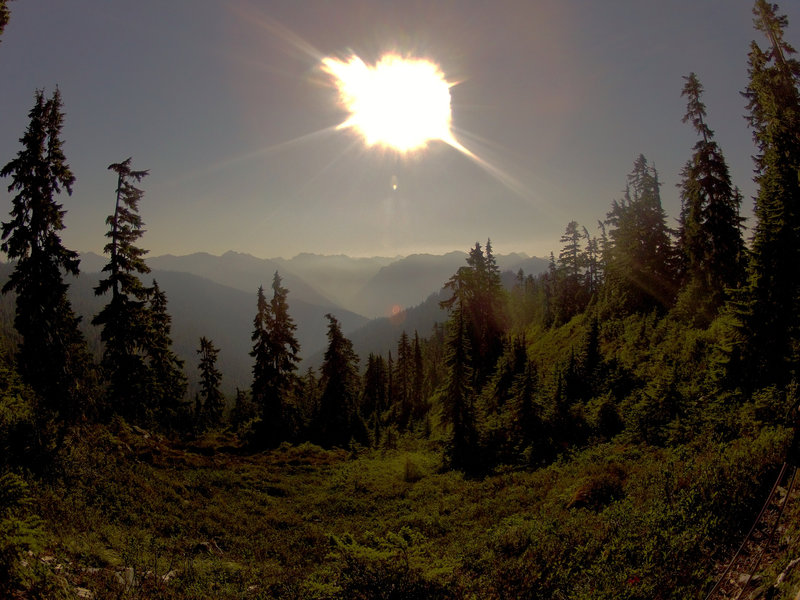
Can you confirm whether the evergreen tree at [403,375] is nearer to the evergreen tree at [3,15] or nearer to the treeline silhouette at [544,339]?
the treeline silhouette at [544,339]

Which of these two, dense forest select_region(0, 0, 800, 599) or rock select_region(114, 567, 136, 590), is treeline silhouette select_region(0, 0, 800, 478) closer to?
dense forest select_region(0, 0, 800, 599)

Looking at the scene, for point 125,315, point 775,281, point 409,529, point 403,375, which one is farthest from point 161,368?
point 403,375

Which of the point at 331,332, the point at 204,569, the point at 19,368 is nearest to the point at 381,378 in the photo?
the point at 331,332

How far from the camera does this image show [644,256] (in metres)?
38.9

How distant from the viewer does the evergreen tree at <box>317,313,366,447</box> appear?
3841cm

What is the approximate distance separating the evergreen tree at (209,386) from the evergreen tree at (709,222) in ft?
158

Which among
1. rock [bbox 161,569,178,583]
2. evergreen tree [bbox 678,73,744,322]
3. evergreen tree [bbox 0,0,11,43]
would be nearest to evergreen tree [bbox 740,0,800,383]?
evergreen tree [bbox 678,73,744,322]

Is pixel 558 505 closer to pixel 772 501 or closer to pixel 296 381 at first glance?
pixel 772 501

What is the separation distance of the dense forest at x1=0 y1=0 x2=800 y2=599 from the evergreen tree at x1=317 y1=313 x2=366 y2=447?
5.27ft

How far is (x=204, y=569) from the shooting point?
1006 centimetres

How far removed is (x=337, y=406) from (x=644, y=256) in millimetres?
34005

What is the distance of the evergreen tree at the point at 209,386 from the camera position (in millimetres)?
48906

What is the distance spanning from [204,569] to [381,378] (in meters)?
70.5

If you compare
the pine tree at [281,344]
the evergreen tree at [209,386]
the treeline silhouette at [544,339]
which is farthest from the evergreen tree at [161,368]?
the evergreen tree at [209,386]
